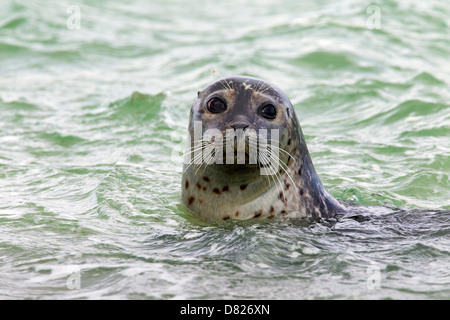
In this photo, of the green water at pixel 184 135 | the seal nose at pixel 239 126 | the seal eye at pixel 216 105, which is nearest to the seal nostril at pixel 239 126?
the seal nose at pixel 239 126

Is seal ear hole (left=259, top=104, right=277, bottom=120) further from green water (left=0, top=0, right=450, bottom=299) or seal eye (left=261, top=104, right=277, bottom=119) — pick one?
green water (left=0, top=0, right=450, bottom=299)

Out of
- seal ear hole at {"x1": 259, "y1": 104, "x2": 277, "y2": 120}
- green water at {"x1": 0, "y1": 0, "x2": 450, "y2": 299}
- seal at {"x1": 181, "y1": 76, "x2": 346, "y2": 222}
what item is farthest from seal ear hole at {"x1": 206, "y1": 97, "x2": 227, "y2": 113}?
green water at {"x1": 0, "y1": 0, "x2": 450, "y2": 299}

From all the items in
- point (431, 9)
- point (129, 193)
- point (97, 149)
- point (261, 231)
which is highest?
point (431, 9)

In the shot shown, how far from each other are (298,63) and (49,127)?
15.9ft

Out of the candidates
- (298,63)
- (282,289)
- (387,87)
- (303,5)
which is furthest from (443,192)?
(303,5)

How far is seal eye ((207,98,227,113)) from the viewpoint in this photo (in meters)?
5.18

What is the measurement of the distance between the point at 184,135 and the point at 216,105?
144 inches

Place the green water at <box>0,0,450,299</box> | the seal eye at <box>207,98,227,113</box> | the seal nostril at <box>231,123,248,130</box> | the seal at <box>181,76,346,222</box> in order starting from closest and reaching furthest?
the green water at <box>0,0,450,299</box>, the seal nostril at <box>231,123,248,130</box>, the seal at <box>181,76,346,222</box>, the seal eye at <box>207,98,227,113</box>

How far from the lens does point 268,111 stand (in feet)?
17.2

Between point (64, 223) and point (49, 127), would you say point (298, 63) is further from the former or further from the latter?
point (64, 223)

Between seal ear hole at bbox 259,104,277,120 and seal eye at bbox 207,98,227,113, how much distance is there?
267mm

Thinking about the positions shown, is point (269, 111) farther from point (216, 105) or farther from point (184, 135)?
point (184, 135)

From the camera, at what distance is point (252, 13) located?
16.7 meters

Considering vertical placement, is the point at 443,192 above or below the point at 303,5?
below
